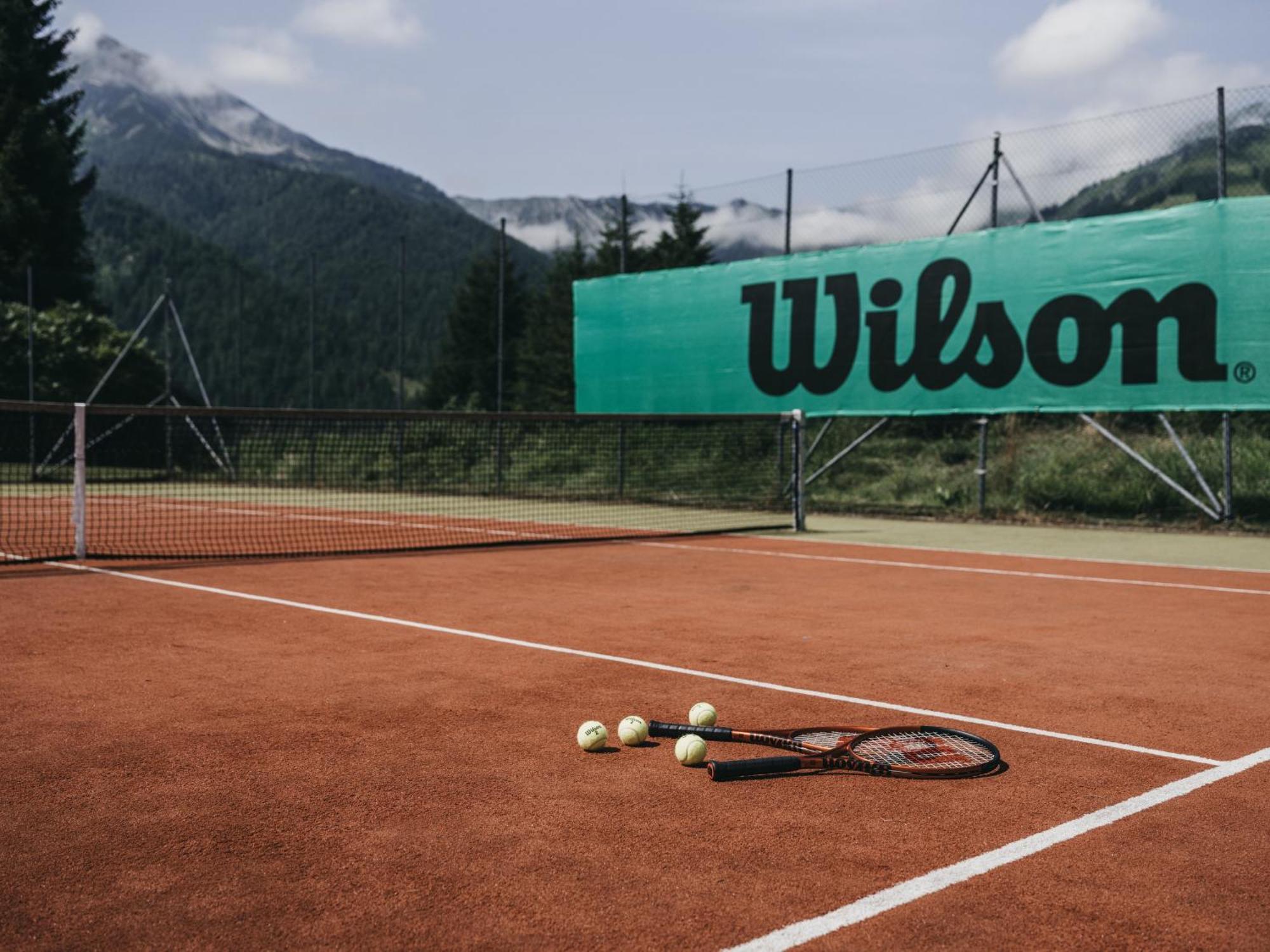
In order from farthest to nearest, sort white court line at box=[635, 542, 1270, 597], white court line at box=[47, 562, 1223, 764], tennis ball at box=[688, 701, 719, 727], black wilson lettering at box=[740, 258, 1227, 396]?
black wilson lettering at box=[740, 258, 1227, 396], white court line at box=[635, 542, 1270, 597], tennis ball at box=[688, 701, 719, 727], white court line at box=[47, 562, 1223, 764]

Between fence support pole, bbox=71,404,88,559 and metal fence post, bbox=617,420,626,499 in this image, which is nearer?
fence support pole, bbox=71,404,88,559

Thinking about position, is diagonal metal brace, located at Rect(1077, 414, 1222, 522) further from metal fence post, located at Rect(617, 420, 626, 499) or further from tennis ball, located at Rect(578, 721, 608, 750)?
tennis ball, located at Rect(578, 721, 608, 750)

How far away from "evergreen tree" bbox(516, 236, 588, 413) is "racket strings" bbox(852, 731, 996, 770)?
33.4m

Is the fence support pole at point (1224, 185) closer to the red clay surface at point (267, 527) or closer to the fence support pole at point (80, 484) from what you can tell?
the red clay surface at point (267, 527)

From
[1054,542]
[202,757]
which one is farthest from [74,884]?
[1054,542]

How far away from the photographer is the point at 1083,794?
12.8 feet

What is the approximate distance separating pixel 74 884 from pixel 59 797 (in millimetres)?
804

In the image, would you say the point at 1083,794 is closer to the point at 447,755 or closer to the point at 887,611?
the point at 447,755

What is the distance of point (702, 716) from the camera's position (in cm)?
468

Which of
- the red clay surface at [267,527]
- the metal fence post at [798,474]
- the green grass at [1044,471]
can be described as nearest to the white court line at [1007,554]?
the metal fence post at [798,474]

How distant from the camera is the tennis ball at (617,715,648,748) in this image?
446 centimetres

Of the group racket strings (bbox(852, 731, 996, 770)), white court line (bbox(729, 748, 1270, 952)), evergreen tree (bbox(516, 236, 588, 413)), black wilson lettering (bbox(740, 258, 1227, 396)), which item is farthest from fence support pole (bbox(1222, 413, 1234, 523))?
evergreen tree (bbox(516, 236, 588, 413))

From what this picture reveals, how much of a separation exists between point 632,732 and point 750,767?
23.3 inches

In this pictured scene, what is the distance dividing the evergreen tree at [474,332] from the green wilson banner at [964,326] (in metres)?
29.8
